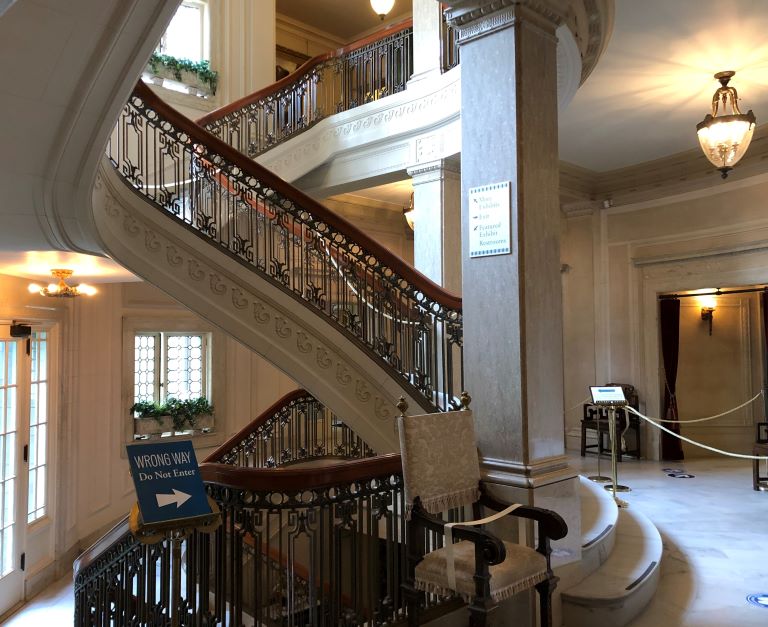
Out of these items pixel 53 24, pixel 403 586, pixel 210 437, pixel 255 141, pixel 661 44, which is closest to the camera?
pixel 53 24

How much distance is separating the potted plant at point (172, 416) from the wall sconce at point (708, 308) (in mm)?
7865

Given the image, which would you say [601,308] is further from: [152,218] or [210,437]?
[152,218]

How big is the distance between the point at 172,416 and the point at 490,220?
6.38m

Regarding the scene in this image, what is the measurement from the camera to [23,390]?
6398 mm

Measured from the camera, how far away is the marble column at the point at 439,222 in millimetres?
6438

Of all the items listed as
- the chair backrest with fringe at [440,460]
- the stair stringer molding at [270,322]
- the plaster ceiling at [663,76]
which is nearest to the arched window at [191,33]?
the plaster ceiling at [663,76]

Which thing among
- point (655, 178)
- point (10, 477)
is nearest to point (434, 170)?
point (655, 178)

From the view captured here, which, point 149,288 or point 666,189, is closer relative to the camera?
point 149,288

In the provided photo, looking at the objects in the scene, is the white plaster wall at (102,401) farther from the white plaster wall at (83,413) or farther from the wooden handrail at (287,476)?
the wooden handrail at (287,476)

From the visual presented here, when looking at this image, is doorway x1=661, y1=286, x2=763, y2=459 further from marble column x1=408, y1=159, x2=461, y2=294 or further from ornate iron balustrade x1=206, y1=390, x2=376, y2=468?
ornate iron balustrade x1=206, y1=390, x2=376, y2=468

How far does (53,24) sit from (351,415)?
332 centimetres

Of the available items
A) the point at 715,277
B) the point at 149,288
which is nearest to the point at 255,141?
the point at 149,288

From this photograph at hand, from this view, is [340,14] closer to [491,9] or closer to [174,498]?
[491,9]

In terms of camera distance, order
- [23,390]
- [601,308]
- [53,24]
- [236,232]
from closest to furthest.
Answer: [53,24] → [236,232] → [23,390] → [601,308]
